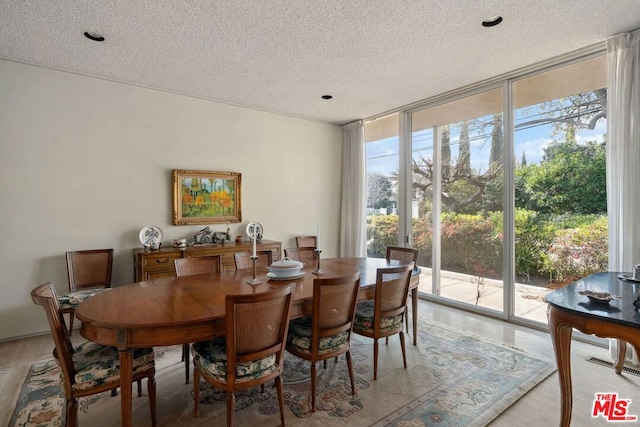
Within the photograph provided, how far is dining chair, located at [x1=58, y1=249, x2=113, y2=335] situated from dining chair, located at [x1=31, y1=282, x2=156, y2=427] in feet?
5.55

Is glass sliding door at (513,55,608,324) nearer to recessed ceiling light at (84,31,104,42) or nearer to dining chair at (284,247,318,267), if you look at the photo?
dining chair at (284,247,318,267)

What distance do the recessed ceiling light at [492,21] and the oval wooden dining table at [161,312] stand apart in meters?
2.28

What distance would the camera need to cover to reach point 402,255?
355 centimetres

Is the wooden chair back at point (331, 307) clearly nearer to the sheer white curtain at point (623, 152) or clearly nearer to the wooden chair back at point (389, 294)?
the wooden chair back at point (389, 294)

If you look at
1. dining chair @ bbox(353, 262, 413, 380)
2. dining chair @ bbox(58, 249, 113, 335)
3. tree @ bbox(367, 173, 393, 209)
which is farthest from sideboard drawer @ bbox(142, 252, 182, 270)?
tree @ bbox(367, 173, 393, 209)

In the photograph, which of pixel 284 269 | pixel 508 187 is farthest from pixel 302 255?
pixel 508 187

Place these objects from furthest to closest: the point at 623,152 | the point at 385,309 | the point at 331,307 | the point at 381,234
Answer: the point at 381,234 < the point at 623,152 < the point at 385,309 < the point at 331,307

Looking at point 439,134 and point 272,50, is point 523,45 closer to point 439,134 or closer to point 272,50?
point 439,134

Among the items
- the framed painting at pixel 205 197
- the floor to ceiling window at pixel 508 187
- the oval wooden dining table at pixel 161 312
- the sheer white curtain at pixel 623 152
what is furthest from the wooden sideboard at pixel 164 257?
the sheer white curtain at pixel 623 152

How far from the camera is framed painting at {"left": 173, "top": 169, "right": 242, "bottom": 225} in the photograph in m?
4.12

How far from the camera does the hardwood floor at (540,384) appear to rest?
202 centimetres

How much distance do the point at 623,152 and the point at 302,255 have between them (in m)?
3.13

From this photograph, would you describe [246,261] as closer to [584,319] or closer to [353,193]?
[584,319]

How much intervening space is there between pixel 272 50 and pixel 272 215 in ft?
8.32
